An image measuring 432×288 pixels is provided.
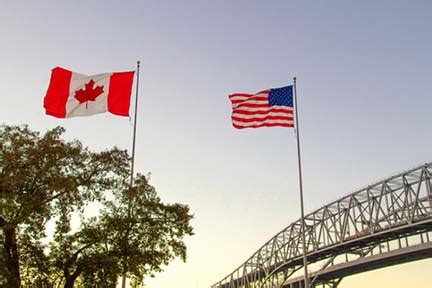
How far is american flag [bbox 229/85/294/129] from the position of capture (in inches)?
1362

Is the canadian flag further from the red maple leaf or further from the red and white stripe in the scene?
the red and white stripe

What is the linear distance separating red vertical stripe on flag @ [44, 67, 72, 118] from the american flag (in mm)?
10565

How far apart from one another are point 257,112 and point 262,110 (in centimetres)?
37

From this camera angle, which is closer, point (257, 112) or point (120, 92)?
point (120, 92)

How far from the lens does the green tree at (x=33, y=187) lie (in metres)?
29.6

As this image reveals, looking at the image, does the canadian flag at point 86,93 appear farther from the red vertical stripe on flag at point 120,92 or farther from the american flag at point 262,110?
the american flag at point 262,110

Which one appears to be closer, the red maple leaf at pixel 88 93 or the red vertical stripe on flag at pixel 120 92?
the red vertical stripe on flag at pixel 120 92

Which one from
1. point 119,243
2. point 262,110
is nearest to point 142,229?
point 119,243

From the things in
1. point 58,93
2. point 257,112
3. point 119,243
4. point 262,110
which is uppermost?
point 262,110

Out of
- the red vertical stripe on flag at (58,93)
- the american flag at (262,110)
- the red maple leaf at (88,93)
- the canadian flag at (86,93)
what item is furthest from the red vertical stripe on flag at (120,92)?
the american flag at (262,110)

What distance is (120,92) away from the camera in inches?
1209

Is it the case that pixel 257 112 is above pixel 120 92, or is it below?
above

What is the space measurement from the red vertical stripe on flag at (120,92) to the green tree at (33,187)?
3.79 meters

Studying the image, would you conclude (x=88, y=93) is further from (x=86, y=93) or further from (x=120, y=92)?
(x=120, y=92)
